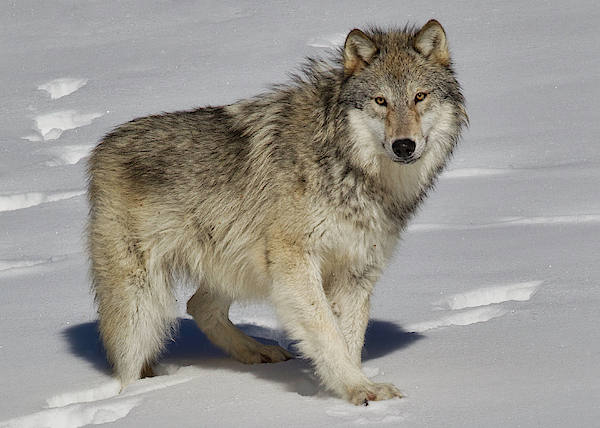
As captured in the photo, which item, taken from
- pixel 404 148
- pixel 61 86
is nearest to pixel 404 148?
pixel 404 148

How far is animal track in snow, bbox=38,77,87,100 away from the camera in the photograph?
1048 centimetres

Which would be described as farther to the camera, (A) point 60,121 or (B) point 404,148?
(A) point 60,121

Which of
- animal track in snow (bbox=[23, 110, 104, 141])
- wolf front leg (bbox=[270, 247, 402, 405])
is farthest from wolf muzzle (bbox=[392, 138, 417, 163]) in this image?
animal track in snow (bbox=[23, 110, 104, 141])

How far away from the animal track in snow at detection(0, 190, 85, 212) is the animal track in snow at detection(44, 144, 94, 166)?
32.2 inches

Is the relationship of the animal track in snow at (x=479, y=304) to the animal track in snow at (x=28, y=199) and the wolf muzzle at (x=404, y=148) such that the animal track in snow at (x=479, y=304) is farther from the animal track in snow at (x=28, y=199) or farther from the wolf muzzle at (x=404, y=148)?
the animal track in snow at (x=28, y=199)

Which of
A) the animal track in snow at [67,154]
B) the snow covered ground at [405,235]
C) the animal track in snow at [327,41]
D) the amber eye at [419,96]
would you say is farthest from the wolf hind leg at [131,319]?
the animal track in snow at [327,41]

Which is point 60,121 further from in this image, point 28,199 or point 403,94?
point 403,94

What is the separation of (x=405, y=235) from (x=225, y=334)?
237cm

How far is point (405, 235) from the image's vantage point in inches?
275

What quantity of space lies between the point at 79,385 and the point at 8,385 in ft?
1.40

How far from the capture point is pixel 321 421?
3.69 m

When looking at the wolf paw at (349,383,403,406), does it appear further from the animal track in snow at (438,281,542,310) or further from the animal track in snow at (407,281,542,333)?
the animal track in snow at (438,281,542,310)

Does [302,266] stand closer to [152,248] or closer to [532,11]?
[152,248]

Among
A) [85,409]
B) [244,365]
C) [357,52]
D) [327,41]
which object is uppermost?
[357,52]
